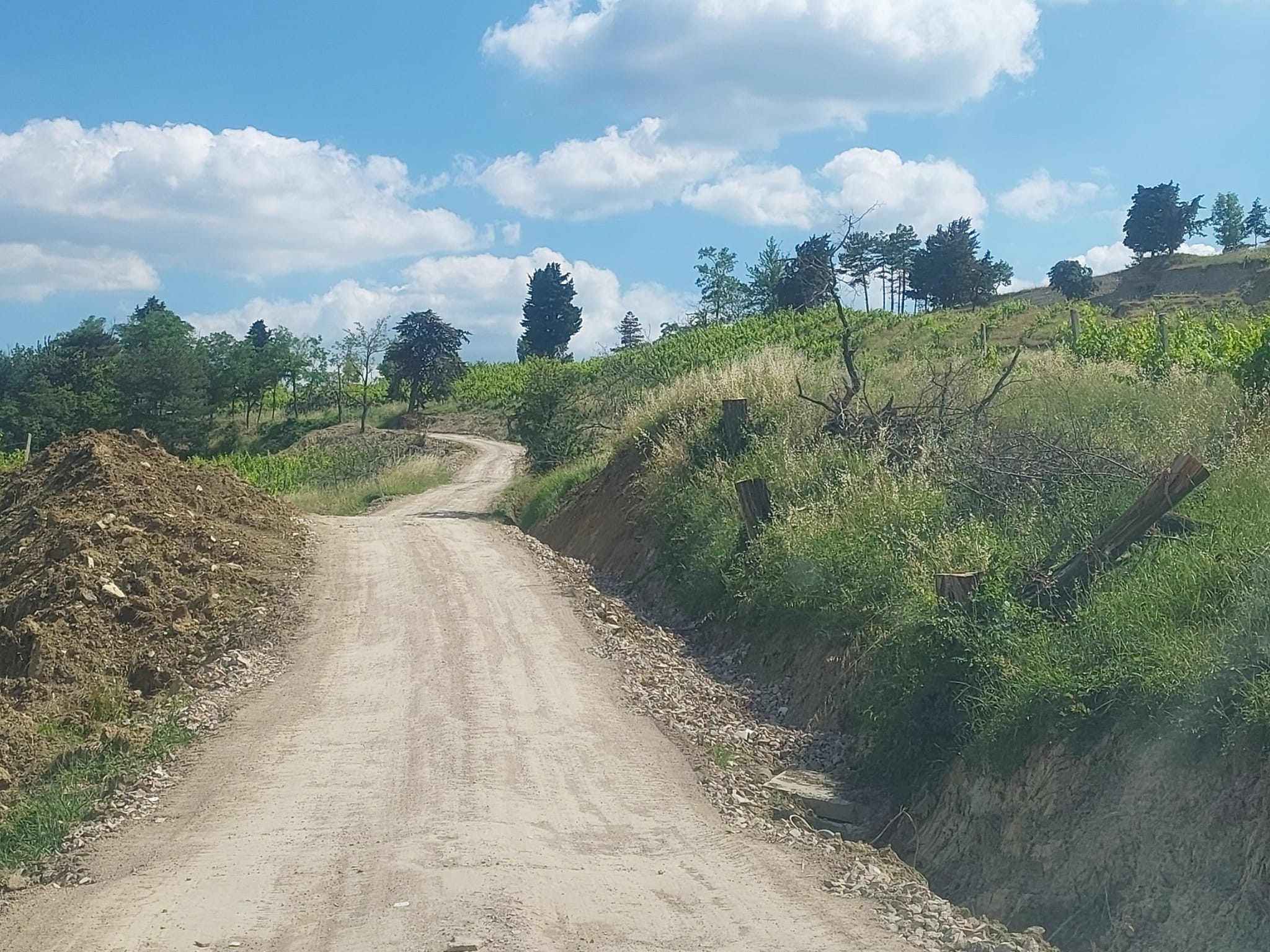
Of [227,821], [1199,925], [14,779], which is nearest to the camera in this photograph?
[1199,925]

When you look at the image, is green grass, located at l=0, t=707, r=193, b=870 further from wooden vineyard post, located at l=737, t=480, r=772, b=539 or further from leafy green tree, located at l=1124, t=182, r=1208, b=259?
leafy green tree, located at l=1124, t=182, r=1208, b=259

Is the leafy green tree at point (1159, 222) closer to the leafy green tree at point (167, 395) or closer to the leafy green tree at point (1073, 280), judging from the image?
the leafy green tree at point (1073, 280)

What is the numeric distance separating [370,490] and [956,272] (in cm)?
4897

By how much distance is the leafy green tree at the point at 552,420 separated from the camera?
3059cm

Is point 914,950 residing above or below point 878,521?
below

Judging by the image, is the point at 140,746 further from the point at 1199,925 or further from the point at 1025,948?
the point at 1199,925

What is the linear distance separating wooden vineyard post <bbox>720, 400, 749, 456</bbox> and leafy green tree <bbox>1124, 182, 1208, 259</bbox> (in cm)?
6428

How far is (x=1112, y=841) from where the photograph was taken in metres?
6.23

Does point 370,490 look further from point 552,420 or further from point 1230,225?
point 1230,225

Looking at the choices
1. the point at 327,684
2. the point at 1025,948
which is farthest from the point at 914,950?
the point at 327,684

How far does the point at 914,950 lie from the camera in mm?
5594

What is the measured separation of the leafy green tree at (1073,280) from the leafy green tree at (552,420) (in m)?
40.9

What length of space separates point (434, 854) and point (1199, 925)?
13.4 ft

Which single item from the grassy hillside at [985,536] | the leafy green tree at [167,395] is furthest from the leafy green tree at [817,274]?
the leafy green tree at [167,395]
